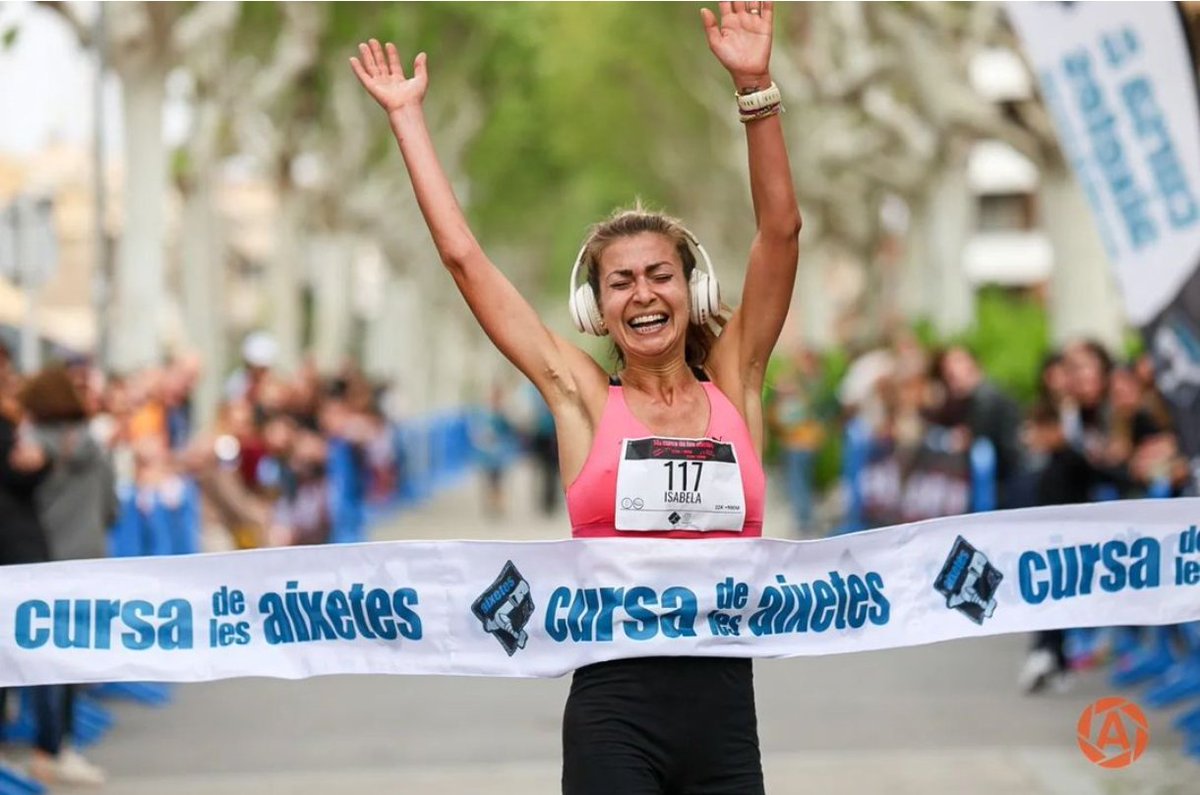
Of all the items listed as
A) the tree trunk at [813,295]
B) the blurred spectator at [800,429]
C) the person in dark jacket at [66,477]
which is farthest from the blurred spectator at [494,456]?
the tree trunk at [813,295]

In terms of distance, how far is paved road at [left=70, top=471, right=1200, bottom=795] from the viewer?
30.2 feet

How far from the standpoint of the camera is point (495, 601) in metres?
5.50

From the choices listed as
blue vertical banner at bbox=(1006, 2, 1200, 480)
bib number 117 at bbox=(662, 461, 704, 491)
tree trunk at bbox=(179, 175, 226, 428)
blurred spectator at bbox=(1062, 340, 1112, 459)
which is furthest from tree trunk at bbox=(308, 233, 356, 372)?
bib number 117 at bbox=(662, 461, 704, 491)

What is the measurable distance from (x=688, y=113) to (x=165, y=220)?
101 ft

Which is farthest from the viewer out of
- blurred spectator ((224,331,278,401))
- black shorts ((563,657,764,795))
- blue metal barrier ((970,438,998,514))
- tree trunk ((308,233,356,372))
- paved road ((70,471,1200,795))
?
tree trunk ((308,233,356,372))

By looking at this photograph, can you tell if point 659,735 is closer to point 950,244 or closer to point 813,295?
point 950,244

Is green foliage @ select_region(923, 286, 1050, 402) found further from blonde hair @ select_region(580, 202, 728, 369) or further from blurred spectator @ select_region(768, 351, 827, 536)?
blonde hair @ select_region(580, 202, 728, 369)

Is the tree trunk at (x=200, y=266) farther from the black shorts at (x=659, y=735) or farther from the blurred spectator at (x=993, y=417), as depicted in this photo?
the black shorts at (x=659, y=735)

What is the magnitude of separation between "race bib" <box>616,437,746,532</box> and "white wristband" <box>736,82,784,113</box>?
0.70m

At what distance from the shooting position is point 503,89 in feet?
139

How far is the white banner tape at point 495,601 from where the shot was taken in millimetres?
5352

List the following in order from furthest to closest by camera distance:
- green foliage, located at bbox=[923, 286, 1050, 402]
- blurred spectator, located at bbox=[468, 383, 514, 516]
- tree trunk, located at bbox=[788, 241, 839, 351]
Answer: tree trunk, located at bbox=[788, 241, 839, 351], blurred spectator, located at bbox=[468, 383, 514, 516], green foliage, located at bbox=[923, 286, 1050, 402]

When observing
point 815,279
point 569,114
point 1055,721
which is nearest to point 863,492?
point 1055,721

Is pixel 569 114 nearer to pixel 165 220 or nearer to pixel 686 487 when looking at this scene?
pixel 165 220
